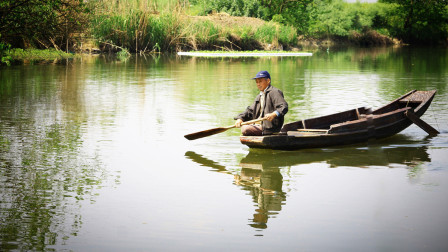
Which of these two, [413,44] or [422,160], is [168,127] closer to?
[422,160]

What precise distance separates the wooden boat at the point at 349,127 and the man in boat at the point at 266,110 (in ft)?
0.95

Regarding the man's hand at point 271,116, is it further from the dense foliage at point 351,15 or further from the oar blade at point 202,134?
the dense foliage at point 351,15

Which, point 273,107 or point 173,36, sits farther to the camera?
point 173,36

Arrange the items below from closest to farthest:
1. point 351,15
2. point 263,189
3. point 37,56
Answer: point 263,189
point 37,56
point 351,15

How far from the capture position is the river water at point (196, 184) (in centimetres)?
627

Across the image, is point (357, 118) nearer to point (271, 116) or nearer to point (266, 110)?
point (266, 110)

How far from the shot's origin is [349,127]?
10.8 metres

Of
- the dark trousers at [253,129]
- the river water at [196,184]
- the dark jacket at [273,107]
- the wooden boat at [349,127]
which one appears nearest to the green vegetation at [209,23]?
the river water at [196,184]

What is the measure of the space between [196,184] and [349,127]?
3.37 metres

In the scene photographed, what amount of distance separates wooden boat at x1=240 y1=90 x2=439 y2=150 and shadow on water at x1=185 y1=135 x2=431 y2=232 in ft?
0.52

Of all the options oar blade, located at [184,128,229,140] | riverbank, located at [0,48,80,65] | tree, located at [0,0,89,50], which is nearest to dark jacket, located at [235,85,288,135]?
oar blade, located at [184,128,229,140]

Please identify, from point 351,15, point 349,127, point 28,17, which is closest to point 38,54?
point 28,17

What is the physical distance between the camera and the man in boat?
33.3 feet

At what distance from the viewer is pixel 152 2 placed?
40719 mm
